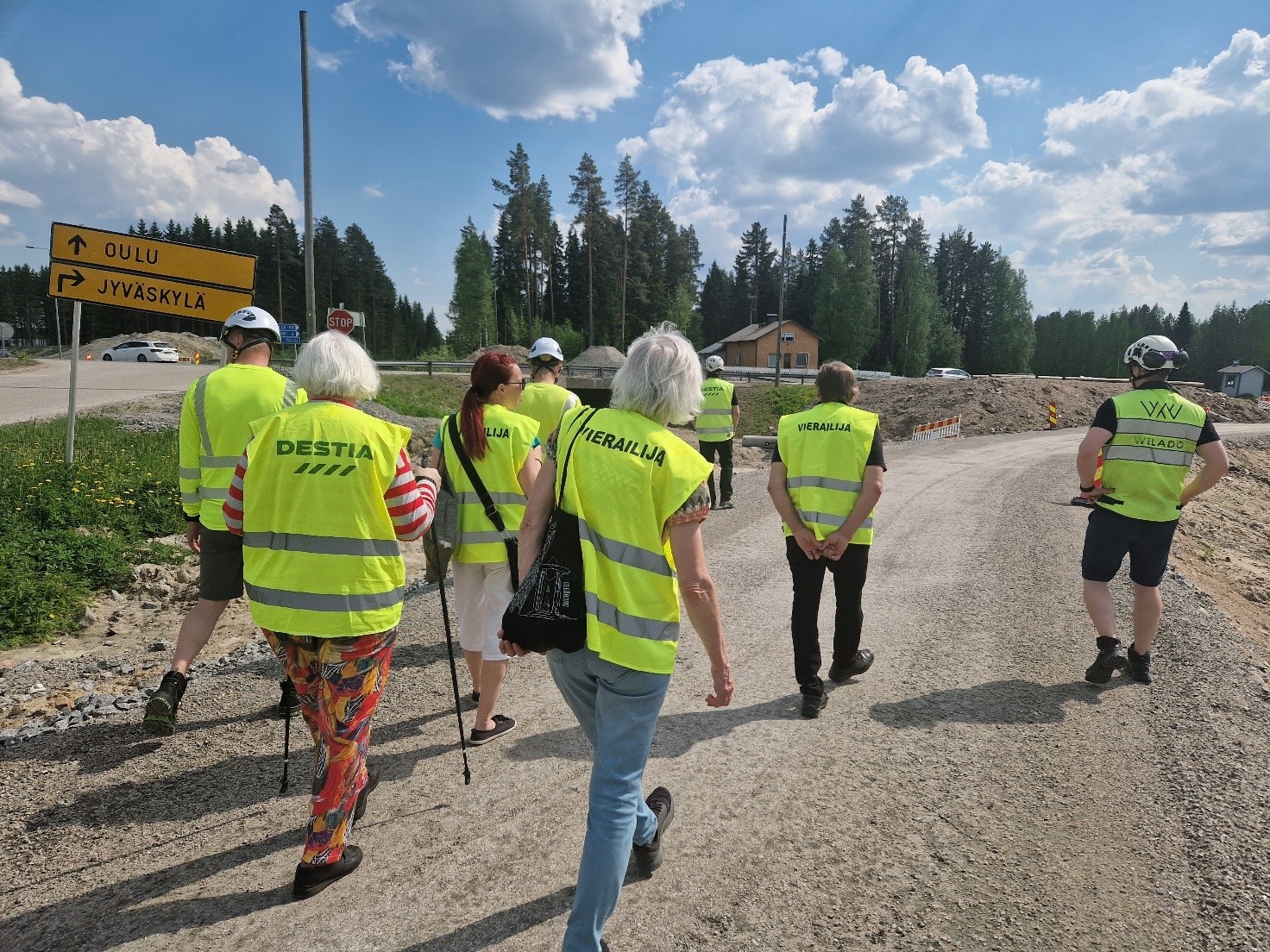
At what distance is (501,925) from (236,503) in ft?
6.23

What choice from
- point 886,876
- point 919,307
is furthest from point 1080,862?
point 919,307

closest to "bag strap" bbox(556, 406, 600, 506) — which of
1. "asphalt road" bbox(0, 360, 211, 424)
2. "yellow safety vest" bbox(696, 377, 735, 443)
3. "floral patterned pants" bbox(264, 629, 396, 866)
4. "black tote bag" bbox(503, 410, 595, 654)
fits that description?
"black tote bag" bbox(503, 410, 595, 654)

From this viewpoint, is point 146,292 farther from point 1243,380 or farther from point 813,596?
point 1243,380

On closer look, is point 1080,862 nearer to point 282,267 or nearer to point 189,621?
point 189,621

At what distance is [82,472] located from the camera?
28.2ft

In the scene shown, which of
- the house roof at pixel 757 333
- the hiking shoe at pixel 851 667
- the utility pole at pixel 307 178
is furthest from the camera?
the house roof at pixel 757 333

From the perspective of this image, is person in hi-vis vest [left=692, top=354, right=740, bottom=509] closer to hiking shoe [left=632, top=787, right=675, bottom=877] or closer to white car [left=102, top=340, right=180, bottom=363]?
hiking shoe [left=632, top=787, right=675, bottom=877]

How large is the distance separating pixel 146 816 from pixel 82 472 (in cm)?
723

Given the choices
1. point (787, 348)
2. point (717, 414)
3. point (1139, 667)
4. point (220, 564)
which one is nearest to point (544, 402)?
point (220, 564)

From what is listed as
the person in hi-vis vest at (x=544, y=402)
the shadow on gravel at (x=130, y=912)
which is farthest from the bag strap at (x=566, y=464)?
the person in hi-vis vest at (x=544, y=402)

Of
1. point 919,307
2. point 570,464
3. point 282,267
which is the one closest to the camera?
point 570,464

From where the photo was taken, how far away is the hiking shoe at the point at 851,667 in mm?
4605

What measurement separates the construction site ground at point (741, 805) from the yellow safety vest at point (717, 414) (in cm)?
429

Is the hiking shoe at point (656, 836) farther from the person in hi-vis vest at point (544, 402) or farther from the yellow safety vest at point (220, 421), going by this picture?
the person in hi-vis vest at point (544, 402)
